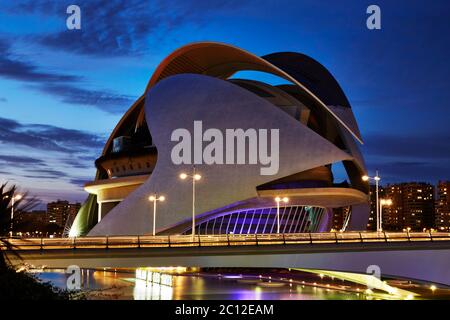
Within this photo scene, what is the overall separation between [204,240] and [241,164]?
51.0 ft

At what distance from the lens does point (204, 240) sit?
97.3 feet

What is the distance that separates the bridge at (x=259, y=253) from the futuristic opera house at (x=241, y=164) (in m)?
13.5

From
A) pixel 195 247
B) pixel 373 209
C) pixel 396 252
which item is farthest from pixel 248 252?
pixel 373 209

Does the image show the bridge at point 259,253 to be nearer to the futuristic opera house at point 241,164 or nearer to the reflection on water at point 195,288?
the reflection on water at point 195,288

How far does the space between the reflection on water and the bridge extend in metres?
1.38

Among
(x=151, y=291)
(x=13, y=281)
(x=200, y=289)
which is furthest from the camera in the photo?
(x=200, y=289)

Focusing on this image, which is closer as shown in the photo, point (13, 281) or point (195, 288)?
point (13, 281)

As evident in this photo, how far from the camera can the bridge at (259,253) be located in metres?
27.0

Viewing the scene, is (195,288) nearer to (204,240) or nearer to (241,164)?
(204,240)

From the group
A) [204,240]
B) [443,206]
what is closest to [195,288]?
[204,240]

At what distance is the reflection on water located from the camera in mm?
26922

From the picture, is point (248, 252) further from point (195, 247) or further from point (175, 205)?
point (175, 205)

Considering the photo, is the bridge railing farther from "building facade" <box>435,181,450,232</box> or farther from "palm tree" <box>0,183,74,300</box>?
"building facade" <box>435,181,450,232</box>

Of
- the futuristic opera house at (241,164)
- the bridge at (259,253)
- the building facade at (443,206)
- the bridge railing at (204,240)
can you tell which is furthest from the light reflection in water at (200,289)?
the building facade at (443,206)
